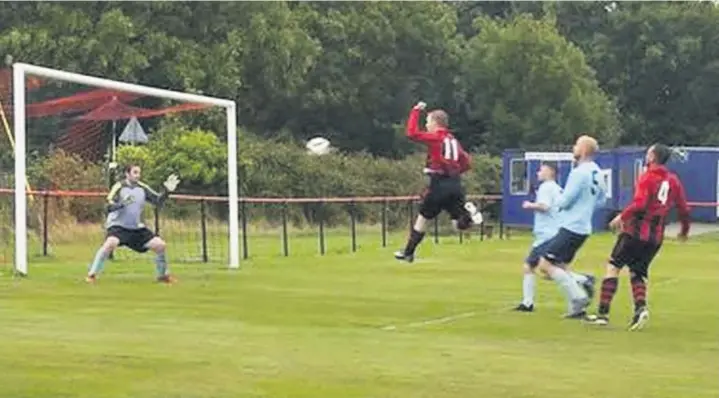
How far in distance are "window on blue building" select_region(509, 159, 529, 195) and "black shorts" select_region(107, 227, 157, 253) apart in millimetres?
29093

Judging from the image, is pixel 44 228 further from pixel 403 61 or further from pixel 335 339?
pixel 403 61

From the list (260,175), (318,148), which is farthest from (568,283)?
(318,148)

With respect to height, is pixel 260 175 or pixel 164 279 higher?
pixel 260 175

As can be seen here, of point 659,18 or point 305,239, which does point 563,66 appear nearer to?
point 659,18

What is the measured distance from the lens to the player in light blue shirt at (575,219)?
15352mm

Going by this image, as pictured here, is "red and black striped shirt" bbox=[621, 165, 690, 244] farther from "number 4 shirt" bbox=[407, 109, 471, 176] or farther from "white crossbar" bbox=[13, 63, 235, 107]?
"white crossbar" bbox=[13, 63, 235, 107]

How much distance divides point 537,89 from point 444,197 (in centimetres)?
5125

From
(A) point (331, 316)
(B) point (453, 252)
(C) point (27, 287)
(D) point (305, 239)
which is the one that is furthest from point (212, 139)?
(A) point (331, 316)

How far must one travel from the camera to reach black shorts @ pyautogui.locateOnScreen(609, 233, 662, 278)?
14773 mm

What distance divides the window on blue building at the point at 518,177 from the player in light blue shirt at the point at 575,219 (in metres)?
32.6

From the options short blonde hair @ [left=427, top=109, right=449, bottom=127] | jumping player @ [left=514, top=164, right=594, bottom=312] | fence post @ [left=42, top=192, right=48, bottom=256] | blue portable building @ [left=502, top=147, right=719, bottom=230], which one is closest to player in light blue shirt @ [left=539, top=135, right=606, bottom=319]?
jumping player @ [left=514, top=164, right=594, bottom=312]

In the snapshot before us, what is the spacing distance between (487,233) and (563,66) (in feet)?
85.2

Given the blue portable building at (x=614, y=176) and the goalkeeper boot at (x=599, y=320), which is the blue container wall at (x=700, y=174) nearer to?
the blue portable building at (x=614, y=176)

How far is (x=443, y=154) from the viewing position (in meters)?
16.5
